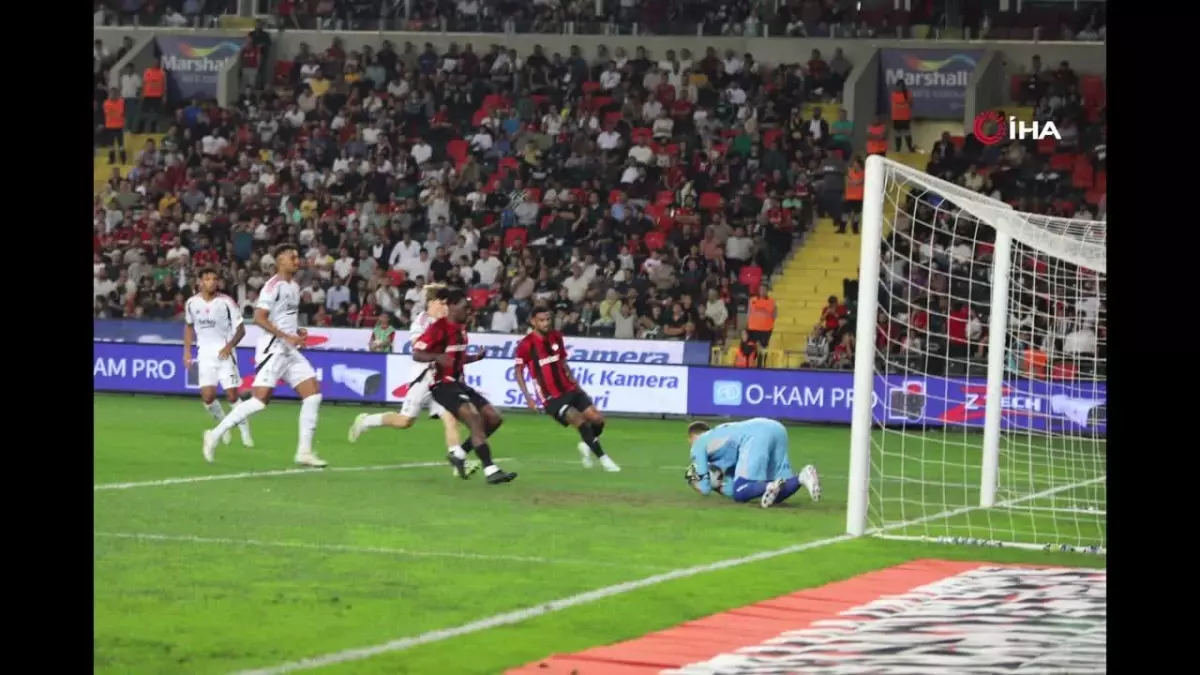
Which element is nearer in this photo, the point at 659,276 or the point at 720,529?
the point at 720,529

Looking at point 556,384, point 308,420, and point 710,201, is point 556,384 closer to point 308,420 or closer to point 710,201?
point 308,420

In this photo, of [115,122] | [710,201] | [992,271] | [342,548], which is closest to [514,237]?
[710,201]

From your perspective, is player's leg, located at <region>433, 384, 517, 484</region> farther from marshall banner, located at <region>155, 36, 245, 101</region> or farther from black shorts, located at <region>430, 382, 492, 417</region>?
marshall banner, located at <region>155, 36, 245, 101</region>

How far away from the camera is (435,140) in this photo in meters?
36.4

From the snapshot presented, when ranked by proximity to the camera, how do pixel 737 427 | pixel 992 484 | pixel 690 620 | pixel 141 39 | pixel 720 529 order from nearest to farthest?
pixel 690 620, pixel 720 529, pixel 737 427, pixel 992 484, pixel 141 39

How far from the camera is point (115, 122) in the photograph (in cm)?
3856

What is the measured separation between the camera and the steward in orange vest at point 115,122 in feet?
126

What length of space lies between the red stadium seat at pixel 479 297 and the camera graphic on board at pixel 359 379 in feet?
10.5

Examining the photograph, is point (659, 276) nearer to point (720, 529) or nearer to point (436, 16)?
point (436, 16)

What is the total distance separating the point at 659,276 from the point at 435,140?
24.6 ft

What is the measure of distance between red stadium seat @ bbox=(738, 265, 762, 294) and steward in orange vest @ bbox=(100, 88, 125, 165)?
1444cm

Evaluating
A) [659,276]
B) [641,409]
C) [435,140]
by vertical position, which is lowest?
[641,409]

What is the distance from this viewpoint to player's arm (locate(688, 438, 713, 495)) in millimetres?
14859
